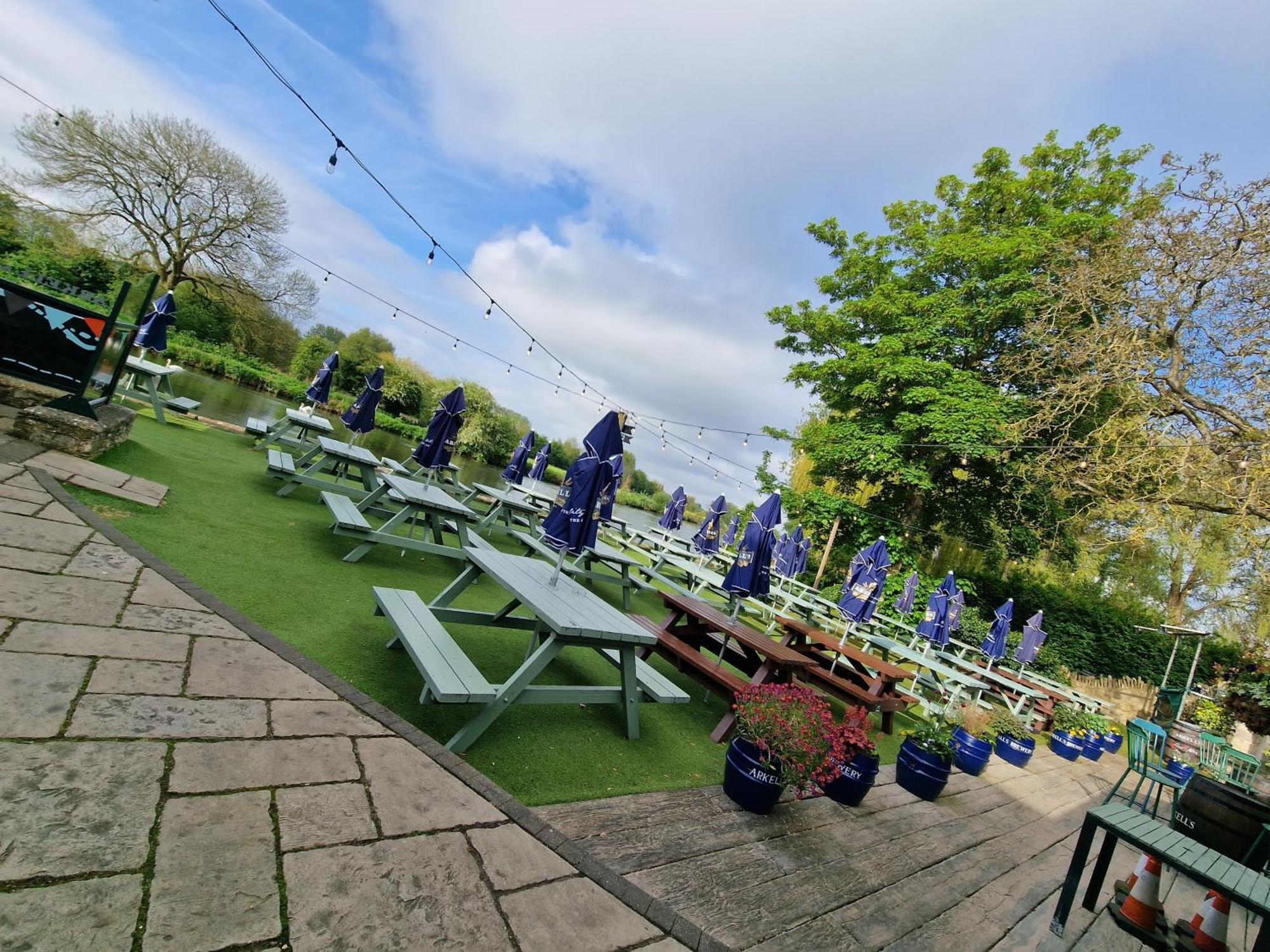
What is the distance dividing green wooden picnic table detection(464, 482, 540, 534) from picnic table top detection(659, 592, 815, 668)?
3169 mm

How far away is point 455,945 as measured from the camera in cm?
135

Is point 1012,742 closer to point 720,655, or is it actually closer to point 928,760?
point 928,760

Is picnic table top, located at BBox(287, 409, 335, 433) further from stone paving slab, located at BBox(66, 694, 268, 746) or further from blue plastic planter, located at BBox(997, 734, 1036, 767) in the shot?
blue plastic planter, located at BBox(997, 734, 1036, 767)

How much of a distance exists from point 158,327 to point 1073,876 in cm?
1226

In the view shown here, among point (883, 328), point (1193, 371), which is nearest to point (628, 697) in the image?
point (1193, 371)

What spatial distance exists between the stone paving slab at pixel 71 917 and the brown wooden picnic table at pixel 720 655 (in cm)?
277

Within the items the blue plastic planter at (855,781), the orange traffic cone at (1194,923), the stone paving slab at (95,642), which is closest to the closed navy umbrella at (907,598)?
the blue plastic planter at (855,781)

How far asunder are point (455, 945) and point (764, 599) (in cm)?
958

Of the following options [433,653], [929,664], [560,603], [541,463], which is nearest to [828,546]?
[929,664]

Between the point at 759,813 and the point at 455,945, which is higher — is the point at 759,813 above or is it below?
below

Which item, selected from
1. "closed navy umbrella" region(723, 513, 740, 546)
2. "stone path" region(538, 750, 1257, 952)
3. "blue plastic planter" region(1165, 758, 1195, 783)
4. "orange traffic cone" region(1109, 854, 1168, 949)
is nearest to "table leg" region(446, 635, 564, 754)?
"stone path" region(538, 750, 1257, 952)

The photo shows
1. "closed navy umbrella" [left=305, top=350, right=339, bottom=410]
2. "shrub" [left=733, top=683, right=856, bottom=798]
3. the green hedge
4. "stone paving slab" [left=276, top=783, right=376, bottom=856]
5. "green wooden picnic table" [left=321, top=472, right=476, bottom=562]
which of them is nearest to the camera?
"stone paving slab" [left=276, top=783, right=376, bottom=856]

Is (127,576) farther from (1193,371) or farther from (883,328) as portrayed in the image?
(883,328)

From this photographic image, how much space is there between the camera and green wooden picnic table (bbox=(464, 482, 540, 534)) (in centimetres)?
757
